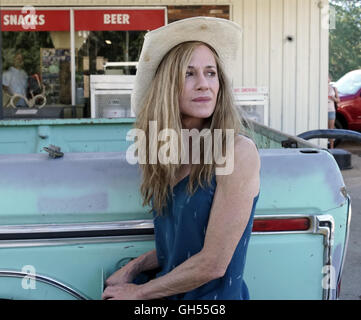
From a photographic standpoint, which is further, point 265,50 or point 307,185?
point 265,50

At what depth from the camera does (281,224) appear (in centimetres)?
201

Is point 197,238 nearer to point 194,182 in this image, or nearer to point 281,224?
point 194,182

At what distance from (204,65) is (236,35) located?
0.18m

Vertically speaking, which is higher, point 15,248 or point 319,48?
point 319,48

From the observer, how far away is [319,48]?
9.61 meters

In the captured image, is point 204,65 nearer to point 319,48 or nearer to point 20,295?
point 20,295

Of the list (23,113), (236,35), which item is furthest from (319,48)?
(236,35)

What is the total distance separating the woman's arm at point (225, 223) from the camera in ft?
5.58

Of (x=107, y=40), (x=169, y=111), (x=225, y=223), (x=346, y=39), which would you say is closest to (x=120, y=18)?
(x=107, y=40)

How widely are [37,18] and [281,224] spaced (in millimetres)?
8270

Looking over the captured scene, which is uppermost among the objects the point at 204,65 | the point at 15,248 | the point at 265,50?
the point at 265,50

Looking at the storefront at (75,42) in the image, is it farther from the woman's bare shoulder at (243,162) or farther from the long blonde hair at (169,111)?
the woman's bare shoulder at (243,162)
